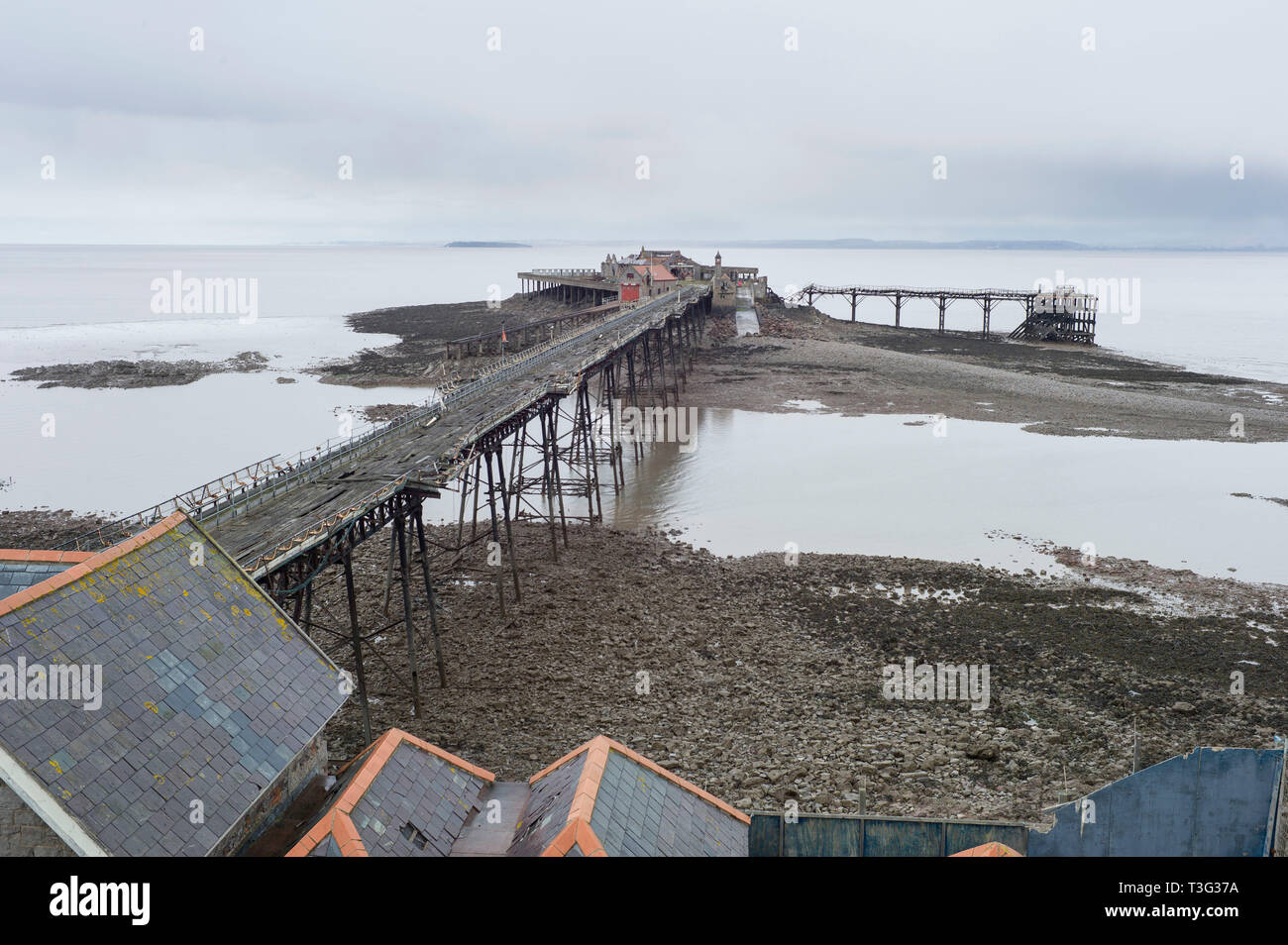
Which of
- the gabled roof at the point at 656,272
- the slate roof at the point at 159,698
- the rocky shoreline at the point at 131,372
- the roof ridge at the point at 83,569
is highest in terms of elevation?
the gabled roof at the point at 656,272

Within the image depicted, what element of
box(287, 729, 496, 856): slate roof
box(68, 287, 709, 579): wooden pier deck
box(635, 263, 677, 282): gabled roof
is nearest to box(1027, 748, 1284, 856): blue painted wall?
box(287, 729, 496, 856): slate roof

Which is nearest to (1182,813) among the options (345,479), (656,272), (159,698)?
(159,698)

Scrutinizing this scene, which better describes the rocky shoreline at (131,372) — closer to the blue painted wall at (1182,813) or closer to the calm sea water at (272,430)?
the calm sea water at (272,430)

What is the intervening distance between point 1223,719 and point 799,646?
9593 mm

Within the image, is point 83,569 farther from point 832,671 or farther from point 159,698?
point 832,671

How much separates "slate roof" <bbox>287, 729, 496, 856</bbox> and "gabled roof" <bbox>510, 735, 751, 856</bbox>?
0.98 metres

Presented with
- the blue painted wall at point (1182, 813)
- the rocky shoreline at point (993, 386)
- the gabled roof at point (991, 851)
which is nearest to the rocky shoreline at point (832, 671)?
the blue painted wall at point (1182, 813)

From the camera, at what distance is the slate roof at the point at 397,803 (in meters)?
10.5

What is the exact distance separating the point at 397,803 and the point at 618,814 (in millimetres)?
2886

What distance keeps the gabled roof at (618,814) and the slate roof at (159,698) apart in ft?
Answer: 10.9

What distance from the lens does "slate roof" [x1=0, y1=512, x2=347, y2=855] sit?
9.47 metres

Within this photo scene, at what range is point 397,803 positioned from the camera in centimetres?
1162

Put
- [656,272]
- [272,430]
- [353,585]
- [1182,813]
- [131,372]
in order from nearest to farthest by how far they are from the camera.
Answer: [1182,813], [353,585], [272,430], [131,372], [656,272]

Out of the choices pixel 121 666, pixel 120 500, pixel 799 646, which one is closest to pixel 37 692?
pixel 121 666
